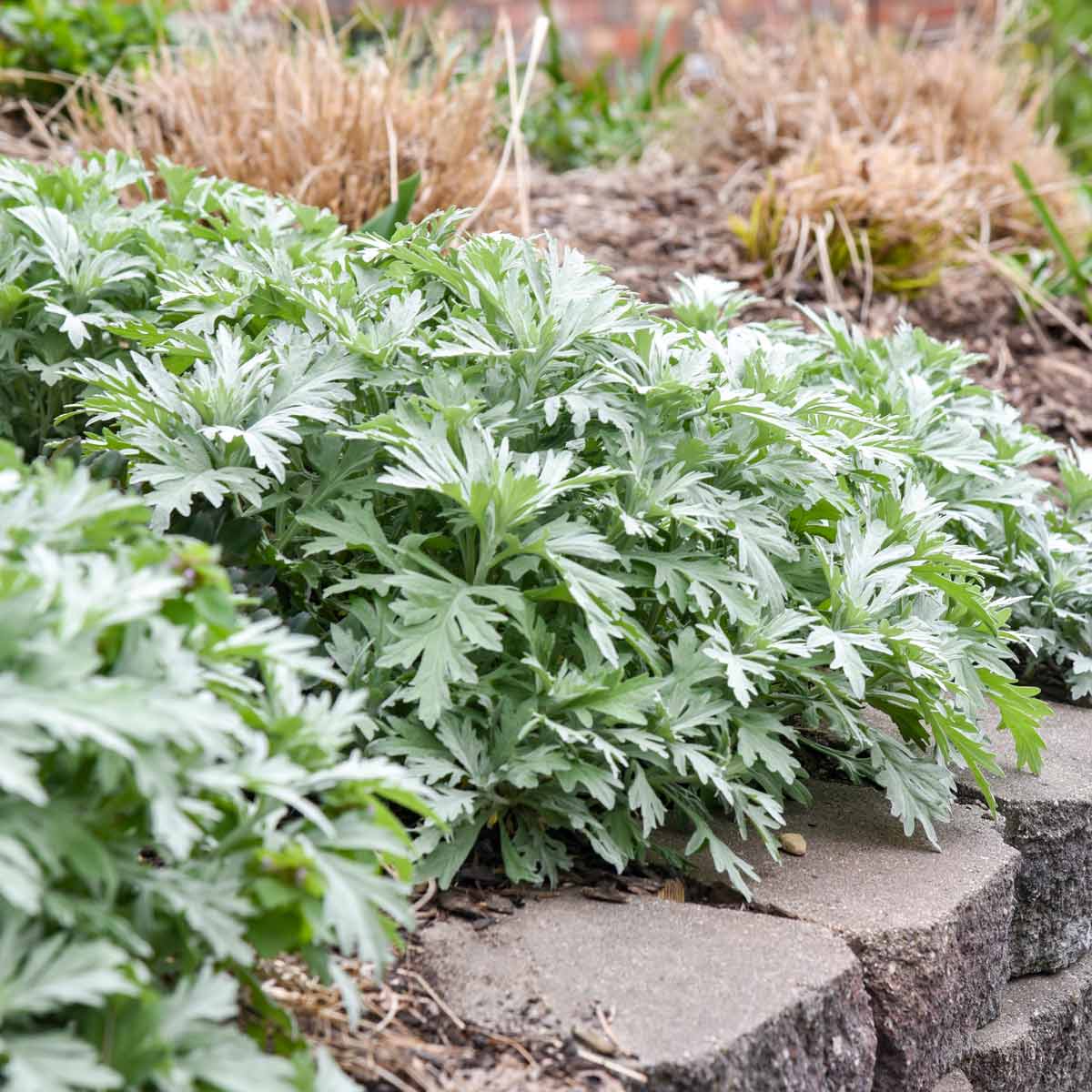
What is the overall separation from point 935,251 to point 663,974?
12.3 feet

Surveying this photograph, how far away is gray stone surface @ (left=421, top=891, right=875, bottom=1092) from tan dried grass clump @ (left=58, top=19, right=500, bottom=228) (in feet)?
8.95

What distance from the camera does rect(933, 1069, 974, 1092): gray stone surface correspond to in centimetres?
202

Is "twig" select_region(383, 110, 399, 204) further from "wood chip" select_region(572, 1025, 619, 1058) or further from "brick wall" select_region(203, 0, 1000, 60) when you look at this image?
"brick wall" select_region(203, 0, 1000, 60)

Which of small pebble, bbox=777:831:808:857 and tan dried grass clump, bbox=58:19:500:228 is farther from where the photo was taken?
tan dried grass clump, bbox=58:19:500:228

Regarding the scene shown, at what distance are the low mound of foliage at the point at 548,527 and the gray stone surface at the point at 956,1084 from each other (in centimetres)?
42

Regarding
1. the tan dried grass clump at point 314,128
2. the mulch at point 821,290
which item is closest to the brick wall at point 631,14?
the mulch at point 821,290

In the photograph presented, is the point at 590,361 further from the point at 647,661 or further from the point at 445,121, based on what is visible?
the point at 445,121

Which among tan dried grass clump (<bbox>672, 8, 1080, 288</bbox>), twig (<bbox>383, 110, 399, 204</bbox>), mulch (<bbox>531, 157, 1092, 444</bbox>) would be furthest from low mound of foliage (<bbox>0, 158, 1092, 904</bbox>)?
tan dried grass clump (<bbox>672, 8, 1080, 288</bbox>)

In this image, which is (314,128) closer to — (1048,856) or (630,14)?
(1048,856)

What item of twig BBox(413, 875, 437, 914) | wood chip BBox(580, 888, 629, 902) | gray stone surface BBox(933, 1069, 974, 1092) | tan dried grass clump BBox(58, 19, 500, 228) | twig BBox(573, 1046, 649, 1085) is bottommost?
gray stone surface BBox(933, 1069, 974, 1092)

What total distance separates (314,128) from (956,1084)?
3321mm

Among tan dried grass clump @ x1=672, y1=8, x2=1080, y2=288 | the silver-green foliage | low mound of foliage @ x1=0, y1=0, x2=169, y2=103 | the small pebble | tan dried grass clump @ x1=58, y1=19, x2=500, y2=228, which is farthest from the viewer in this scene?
low mound of foliage @ x1=0, y1=0, x2=169, y2=103

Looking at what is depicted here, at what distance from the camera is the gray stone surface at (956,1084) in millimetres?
2021

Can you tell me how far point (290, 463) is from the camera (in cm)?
201
